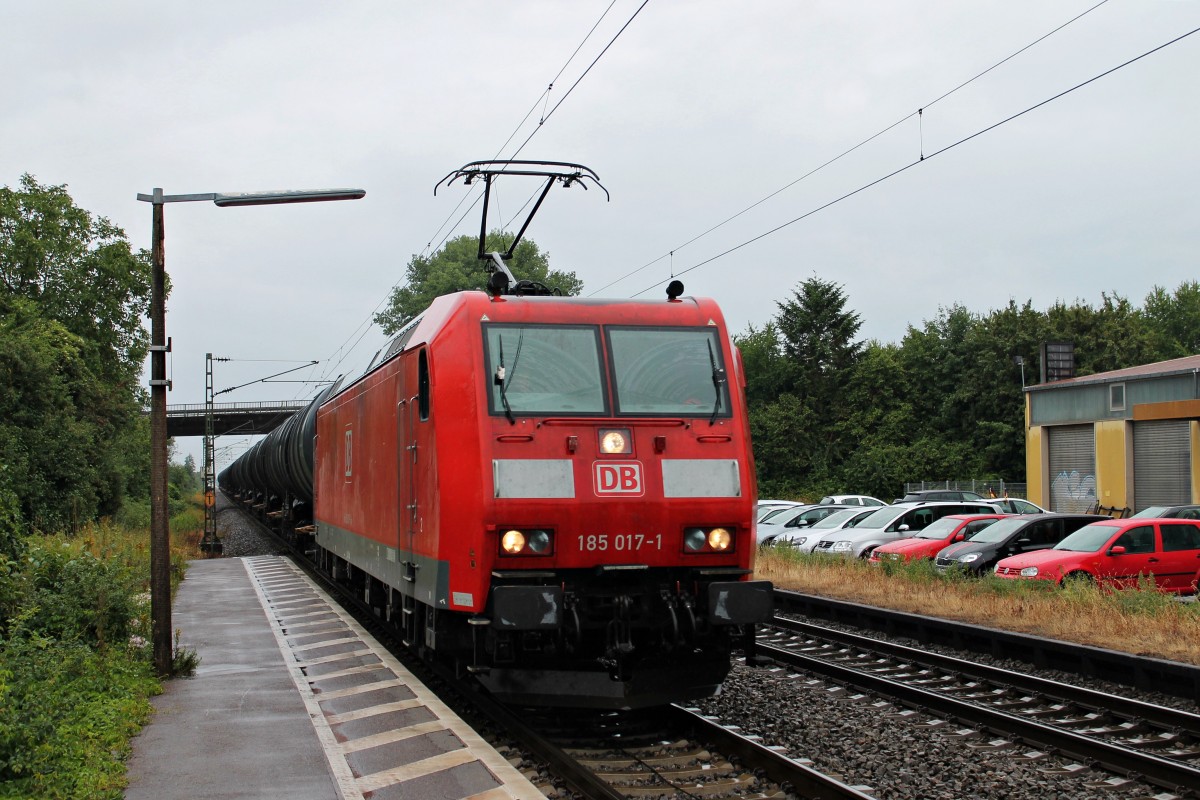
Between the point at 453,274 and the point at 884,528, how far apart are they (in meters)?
48.6

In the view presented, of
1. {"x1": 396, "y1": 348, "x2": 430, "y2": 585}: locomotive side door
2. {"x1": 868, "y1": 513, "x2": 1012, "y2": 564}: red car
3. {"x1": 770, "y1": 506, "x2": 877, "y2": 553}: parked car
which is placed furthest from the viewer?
{"x1": 770, "y1": 506, "x2": 877, "y2": 553}: parked car

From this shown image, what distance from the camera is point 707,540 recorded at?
8852mm

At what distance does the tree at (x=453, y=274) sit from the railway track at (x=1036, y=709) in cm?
5656

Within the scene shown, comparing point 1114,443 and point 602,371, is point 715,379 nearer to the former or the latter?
point 602,371

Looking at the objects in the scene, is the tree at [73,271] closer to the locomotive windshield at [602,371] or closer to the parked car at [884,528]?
the parked car at [884,528]

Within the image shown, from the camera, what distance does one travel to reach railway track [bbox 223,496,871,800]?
23.6 feet

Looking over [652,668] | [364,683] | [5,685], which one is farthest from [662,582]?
[5,685]

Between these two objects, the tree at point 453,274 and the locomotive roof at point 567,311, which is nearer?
the locomotive roof at point 567,311

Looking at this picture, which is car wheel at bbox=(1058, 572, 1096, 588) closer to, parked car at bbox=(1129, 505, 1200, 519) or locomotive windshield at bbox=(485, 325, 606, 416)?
parked car at bbox=(1129, 505, 1200, 519)

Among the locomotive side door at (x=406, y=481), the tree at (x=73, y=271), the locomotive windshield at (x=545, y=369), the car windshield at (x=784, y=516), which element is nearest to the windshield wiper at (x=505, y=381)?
the locomotive windshield at (x=545, y=369)

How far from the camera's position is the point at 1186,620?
13000 millimetres

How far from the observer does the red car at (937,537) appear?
2116 centimetres

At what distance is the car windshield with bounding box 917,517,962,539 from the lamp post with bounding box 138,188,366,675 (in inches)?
554

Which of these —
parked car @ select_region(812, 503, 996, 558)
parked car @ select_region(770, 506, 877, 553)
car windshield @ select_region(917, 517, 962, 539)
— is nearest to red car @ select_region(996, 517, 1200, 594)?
car windshield @ select_region(917, 517, 962, 539)
